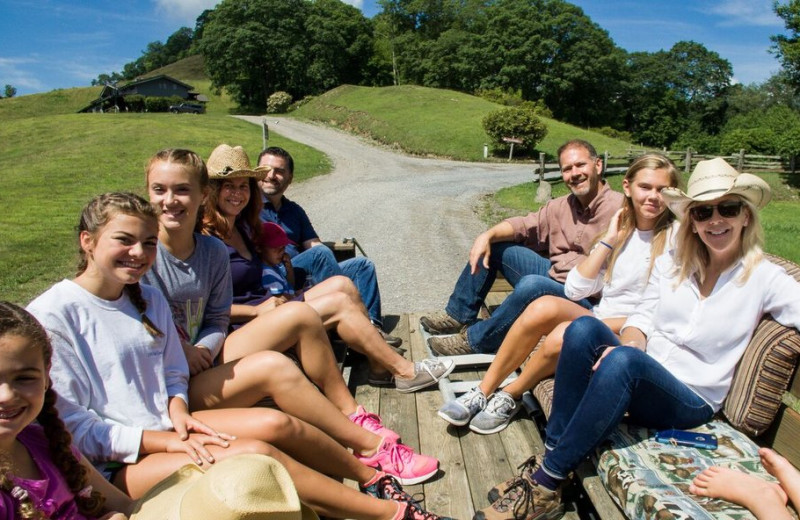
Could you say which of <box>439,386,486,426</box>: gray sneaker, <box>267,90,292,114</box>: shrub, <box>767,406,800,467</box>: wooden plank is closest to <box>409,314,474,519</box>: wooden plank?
<box>439,386,486,426</box>: gray sneaker

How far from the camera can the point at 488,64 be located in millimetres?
53750

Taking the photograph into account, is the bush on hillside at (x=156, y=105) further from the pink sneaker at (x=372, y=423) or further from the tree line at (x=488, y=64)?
the pink sneaker at (x=372, y=423)

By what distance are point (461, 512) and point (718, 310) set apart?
142 cm

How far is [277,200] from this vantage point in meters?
4.57

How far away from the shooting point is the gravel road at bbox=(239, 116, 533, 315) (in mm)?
8008

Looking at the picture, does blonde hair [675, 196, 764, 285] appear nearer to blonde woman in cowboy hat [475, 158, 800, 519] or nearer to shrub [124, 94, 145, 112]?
blonde woman in cowboy hat [475, 158, 800, 519]

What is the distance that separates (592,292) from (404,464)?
153 centimetres

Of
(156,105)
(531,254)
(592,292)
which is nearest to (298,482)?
(592,292)

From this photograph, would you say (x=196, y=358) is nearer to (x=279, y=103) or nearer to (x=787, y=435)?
(x=787, y=435)

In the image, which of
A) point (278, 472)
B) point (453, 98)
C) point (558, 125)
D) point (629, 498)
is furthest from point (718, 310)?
point (453, 98)

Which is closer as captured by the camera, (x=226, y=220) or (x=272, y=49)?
(x=226, y=220)

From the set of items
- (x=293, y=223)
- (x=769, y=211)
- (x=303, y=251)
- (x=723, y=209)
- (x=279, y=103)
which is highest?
(x=279, y=103)

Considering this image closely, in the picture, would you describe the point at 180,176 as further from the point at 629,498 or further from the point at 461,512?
the point at 629,498

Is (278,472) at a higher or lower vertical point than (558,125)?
lower
